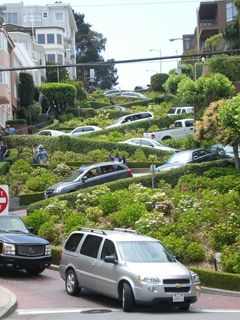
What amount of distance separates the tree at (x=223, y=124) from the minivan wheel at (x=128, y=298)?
15290 mm

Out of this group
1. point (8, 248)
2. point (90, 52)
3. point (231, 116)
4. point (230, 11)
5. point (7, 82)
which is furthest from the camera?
point (90, 52)

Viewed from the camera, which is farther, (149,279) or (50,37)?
(50,37)

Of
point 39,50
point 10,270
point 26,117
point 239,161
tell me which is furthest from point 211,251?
point 39,50

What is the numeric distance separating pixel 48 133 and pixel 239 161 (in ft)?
87.9

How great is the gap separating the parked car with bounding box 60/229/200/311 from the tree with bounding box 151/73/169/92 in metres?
90.8

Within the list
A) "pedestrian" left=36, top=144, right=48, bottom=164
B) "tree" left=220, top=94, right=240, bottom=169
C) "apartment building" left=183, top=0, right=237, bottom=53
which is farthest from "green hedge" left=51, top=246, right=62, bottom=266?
"apartment building" left=183, top=0, right=237, bottom=53

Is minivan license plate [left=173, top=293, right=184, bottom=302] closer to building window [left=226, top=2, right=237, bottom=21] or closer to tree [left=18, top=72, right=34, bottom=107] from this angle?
tree [left=18, top=72, right=34, bottom=107]

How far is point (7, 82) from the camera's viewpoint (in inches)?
2328

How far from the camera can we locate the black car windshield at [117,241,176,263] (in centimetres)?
1608

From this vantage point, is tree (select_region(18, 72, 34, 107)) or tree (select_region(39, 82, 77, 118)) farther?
tree (select_region(39, 82, 77, 118))

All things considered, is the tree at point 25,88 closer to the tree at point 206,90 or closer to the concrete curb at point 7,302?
the tree at point 206,90

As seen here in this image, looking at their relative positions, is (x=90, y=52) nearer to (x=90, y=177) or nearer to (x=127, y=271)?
(x=90, y=177)

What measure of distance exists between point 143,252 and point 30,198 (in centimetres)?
1894

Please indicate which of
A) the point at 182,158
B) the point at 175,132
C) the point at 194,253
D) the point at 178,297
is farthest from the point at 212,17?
the point at 178,297
